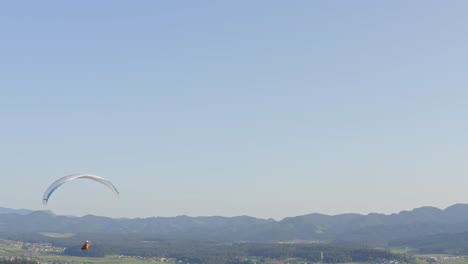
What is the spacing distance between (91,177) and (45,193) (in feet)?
18.5

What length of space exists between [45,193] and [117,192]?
26.4 feet

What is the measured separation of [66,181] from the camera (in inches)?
2559

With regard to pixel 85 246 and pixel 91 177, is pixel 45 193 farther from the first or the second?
pixel 85 246

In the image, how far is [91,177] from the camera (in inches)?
2616

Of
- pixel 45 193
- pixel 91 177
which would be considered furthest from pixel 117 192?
pixel 45 193

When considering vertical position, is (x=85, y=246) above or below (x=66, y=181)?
below

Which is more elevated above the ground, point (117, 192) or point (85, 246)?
point (117, 192)

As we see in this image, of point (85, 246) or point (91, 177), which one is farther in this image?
point (85, 246)

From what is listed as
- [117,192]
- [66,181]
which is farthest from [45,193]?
[117,192]

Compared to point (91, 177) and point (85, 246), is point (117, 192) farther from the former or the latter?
point (85, 246)

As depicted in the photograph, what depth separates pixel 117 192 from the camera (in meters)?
65.9

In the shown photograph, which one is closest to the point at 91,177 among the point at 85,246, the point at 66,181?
the point at 66,181

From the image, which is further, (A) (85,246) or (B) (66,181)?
Answer: (A) (85,246)

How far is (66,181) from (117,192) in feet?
19.6
